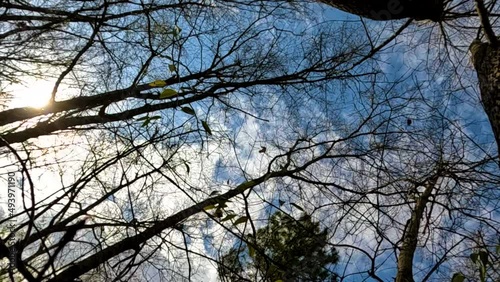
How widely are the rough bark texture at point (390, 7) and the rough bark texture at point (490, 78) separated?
0.23 m

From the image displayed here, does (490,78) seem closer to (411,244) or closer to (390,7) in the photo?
(390,7)

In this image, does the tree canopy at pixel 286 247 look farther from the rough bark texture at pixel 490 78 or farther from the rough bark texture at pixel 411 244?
the rough bark texture at pixel 490 78

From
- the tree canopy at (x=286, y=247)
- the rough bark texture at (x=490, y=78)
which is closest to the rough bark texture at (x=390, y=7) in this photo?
the rough bark texture at (x=490, y=78)

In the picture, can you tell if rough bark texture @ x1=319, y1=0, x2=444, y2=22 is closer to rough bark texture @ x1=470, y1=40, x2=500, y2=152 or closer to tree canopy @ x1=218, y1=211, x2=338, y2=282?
rough bark texture @ x1=470, y1=40, x2=500, y2=152

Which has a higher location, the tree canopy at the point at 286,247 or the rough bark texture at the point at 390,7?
the rough bark texture at the point at 390,7

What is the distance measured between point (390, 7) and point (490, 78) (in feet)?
1.33

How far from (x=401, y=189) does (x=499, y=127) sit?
1.40 metres

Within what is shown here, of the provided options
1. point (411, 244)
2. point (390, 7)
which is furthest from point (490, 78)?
point (411, 244)

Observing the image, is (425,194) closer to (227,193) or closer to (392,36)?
(392,36)

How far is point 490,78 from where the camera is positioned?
1.28 metres

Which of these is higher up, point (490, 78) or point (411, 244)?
point (411, 244)

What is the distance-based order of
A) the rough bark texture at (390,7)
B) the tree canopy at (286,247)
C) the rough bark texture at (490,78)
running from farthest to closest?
the tree canopy at (286,247) → the rough bark texture at (390,7) → the rough bark texture at (490,78)

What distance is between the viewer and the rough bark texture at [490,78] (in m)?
1.21

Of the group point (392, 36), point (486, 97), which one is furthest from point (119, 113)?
point (486, 97)
